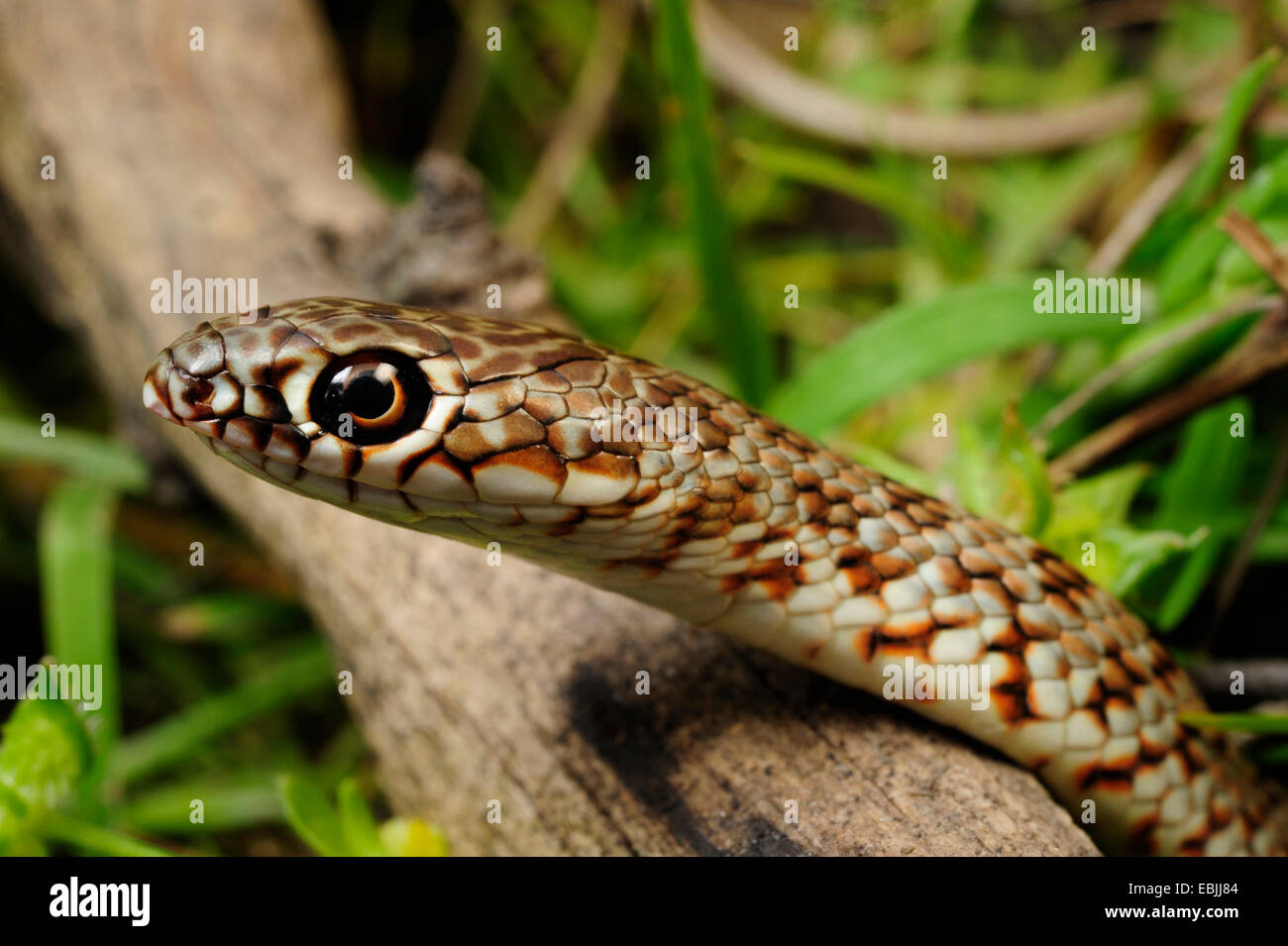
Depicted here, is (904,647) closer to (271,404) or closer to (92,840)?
(271,404)

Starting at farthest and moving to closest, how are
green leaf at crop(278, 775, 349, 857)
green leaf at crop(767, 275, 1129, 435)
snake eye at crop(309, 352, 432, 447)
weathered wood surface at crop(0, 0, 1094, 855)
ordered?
1. green leaf at crop(767, 275, 1129, 435)
2. green leaf at crop(278, 775, 349, 857)
3. weathered wood surface at crop(0, 0, 1094, 855)
4. snake eye at crop(309, 352, 432, 447)

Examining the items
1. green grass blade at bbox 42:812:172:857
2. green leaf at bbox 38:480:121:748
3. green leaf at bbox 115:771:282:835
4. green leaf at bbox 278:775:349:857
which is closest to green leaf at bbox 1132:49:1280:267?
green leaf at bbox 278:775:349:857

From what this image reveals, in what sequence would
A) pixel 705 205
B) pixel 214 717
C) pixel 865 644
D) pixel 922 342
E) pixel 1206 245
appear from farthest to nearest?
pixel 214 717 < pixel 705 205 < pixel 922 342 < pixel 1206 245 < pixel 865 644

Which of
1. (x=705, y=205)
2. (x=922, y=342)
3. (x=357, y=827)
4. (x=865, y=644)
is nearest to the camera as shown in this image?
(x=865, y=644)

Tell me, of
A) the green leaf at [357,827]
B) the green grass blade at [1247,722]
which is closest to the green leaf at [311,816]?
the green leaf at [357,827]

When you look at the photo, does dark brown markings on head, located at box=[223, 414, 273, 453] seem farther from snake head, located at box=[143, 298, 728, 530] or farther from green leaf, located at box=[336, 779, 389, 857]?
green leaf, located at box=[336, 779, 389, 857]

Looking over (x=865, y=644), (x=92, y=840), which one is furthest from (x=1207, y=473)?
(x=92, y=840)
